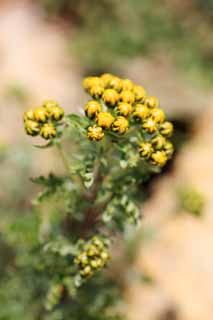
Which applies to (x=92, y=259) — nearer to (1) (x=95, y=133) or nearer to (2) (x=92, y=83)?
(1) (x=95, y=133)

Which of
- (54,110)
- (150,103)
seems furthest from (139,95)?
(54,110)

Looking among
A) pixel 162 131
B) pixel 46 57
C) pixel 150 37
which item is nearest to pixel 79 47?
pixel 46 57

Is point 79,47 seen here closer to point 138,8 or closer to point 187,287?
point 138,8

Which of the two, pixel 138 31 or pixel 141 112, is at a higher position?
pixel 138 31

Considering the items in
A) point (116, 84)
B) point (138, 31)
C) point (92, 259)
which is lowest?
point (92, 259)

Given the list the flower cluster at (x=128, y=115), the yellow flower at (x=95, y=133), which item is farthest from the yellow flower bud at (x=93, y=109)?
the yellow flower at (x=95, y=133)

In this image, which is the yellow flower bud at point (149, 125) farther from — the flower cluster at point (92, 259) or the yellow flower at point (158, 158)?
the flower cluster at point (92, 259)
